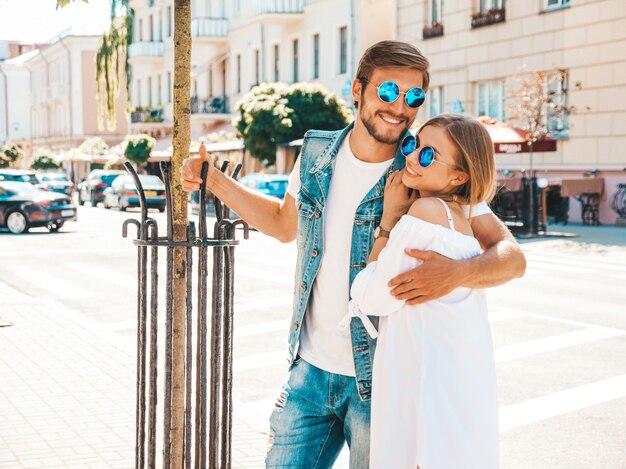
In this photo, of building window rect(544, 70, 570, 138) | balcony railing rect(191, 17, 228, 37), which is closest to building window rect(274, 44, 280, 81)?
balcony railing rect(191, 17, 228, 37)

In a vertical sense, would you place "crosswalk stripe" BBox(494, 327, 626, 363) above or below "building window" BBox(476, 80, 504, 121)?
below

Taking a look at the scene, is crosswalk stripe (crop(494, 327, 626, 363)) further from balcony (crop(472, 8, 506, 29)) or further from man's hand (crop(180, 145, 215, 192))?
balcony (crop(472, 8, 506, 29))

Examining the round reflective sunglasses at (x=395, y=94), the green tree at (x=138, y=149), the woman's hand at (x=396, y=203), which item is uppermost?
the green tree at (x=138, y=149)

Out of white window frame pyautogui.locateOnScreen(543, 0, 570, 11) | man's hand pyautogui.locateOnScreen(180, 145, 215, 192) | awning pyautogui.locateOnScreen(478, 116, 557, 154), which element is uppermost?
white window frame pyautogui.locateOnScreen(543, 0, 570, 11)

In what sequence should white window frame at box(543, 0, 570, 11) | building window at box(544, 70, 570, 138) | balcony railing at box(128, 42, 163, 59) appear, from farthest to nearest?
balcony railing at box(128, 42, 163, 59) < white window frame at box(543, 0, 570, 11) < building window at box(544, 70, 570, 138)

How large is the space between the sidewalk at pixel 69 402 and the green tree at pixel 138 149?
3941 centimetres

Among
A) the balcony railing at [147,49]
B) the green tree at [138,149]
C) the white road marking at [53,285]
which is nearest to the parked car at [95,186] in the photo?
the green tree at [138,149]

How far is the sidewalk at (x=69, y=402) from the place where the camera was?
5215 millimetres

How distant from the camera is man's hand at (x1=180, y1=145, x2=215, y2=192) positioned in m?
3.32

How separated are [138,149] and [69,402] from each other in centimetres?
4302

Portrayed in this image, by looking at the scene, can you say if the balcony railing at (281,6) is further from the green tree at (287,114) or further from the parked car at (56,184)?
the parked car at (56,184)

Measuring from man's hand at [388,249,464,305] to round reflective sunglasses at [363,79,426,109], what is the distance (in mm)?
576

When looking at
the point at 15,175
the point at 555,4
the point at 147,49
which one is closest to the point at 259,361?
the point at 555,4

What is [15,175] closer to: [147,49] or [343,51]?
[343,51]
